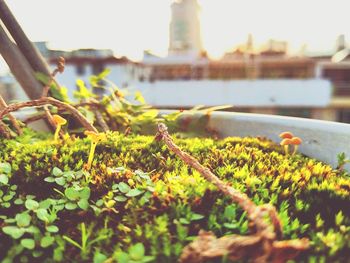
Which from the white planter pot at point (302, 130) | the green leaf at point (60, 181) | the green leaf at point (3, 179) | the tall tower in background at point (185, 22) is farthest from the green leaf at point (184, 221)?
the tall tower in background at point (185, 22)

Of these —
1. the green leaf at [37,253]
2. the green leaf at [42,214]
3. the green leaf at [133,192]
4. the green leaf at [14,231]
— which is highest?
the green leaf at [133,192]

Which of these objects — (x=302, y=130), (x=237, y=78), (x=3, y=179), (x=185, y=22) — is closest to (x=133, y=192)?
(x=3, y=179)

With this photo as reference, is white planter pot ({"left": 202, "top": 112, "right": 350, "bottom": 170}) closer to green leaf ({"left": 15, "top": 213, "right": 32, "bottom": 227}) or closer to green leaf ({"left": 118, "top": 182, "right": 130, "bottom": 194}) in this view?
green leaf ({"left": 118, "top": 182, "right": 130, "bottom": 194})

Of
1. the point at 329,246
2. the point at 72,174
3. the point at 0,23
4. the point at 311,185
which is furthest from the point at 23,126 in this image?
the point at 329,246

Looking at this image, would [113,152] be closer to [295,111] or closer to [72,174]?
[72,174]

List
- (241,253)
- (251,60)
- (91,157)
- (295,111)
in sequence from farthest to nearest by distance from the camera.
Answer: (251,60) → (295,111) → (91,157) → (241,253)

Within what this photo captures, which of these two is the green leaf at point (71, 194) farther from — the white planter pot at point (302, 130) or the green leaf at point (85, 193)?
the white planter pot at point (302, 130)

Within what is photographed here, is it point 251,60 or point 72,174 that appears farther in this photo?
point 251,60

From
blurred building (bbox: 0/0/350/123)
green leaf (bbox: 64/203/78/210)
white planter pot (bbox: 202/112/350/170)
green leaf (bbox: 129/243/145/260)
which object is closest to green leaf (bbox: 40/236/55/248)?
green leaf (bbox: 64/203/78/210)
